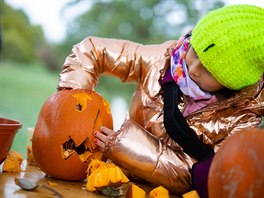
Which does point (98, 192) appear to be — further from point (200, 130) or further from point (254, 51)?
point (254, 51)

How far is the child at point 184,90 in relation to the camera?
102 cm

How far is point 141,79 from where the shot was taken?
1219 mm

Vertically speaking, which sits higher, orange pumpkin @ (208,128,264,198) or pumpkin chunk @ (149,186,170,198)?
orange pumpkin @ (208,128,264,198)

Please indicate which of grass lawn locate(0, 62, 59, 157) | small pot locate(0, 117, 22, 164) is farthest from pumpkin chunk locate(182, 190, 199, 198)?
grass lawn locate(0, 62, 59, 157)

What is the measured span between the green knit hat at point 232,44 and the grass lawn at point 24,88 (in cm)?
133

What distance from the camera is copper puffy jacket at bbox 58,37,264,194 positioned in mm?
1053

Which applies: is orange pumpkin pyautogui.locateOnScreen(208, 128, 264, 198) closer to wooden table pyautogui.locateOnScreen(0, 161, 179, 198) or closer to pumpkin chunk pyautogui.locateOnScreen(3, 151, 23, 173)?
wooden table pyautogui.locateOnScreen(0, 161, 179, 198)

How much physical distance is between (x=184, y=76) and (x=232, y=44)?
0.15 meters

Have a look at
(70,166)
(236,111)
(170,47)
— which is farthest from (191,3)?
(70,166)

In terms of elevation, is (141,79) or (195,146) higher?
(141,79)

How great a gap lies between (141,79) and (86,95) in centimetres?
18

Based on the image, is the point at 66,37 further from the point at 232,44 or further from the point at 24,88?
the point at 232,44

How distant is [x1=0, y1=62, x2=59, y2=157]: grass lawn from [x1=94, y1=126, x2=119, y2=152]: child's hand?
46.1 inches

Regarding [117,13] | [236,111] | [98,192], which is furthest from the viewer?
[117,13]
